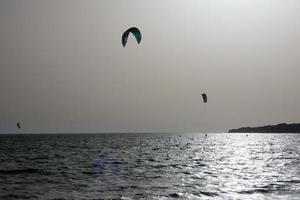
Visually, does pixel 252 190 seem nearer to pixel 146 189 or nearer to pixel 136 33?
pixel 146 189

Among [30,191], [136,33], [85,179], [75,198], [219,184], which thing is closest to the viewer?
[75,198]

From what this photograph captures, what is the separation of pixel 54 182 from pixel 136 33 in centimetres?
1258

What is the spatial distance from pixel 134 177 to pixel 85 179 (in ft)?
11.6

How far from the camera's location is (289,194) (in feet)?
75.9

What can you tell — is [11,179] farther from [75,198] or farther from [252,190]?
[252,190]

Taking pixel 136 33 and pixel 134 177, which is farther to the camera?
pixel 136 33

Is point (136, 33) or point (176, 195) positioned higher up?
point (136, 33)

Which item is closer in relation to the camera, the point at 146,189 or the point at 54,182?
the point at 146,189

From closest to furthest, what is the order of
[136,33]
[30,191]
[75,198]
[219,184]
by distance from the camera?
[75,198] < [30,191] < [219,184] < [136,33]

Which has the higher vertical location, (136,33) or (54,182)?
(136,33)

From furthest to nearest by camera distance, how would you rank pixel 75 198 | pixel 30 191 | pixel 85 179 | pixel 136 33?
pixel 136 33 < pixel 85 179 < pixel 30 191 < pixel 75 198

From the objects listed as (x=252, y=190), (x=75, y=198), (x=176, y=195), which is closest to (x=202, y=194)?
(x=176, y=195)

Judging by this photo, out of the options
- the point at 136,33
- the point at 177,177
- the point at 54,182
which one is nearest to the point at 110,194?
the point at 54,182

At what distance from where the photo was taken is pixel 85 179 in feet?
96.4
